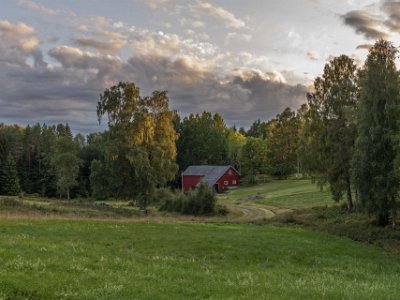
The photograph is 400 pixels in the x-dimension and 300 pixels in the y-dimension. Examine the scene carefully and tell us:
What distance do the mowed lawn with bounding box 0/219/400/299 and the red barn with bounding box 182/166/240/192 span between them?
3926 inches

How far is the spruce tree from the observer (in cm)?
3969

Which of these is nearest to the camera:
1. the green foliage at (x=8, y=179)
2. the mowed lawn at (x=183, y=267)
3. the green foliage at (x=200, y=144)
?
the mowed lawn at (x=183, y=267)

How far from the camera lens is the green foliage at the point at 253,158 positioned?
441ft

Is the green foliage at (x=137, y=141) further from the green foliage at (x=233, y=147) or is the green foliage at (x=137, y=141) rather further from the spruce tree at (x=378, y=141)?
the green foliage at (x=233, y=147)

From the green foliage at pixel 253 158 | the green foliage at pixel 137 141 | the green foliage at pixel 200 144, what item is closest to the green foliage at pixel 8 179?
the green foliage at pixel 200 144

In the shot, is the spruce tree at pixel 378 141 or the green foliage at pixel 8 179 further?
the green foliage at pixel 8 179

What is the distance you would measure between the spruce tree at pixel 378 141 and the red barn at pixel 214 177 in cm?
8788

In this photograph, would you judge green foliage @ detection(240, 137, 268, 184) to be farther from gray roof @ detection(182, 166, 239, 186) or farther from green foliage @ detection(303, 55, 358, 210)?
green foliage @ detection(303, 55, 358, 210)

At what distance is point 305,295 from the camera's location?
1339 cm

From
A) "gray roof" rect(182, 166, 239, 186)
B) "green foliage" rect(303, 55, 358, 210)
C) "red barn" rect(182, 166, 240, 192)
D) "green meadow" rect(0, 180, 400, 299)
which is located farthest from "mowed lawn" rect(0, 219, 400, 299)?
"red barn" rect(182, 166, 240, 192)

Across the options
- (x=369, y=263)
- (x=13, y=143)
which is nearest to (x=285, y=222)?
(x=369, y=263)

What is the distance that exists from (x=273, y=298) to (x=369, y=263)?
14490 millimetres

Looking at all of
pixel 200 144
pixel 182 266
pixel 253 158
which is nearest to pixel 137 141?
pixel 182 266

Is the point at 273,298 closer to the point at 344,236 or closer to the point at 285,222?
the point at 344,236
